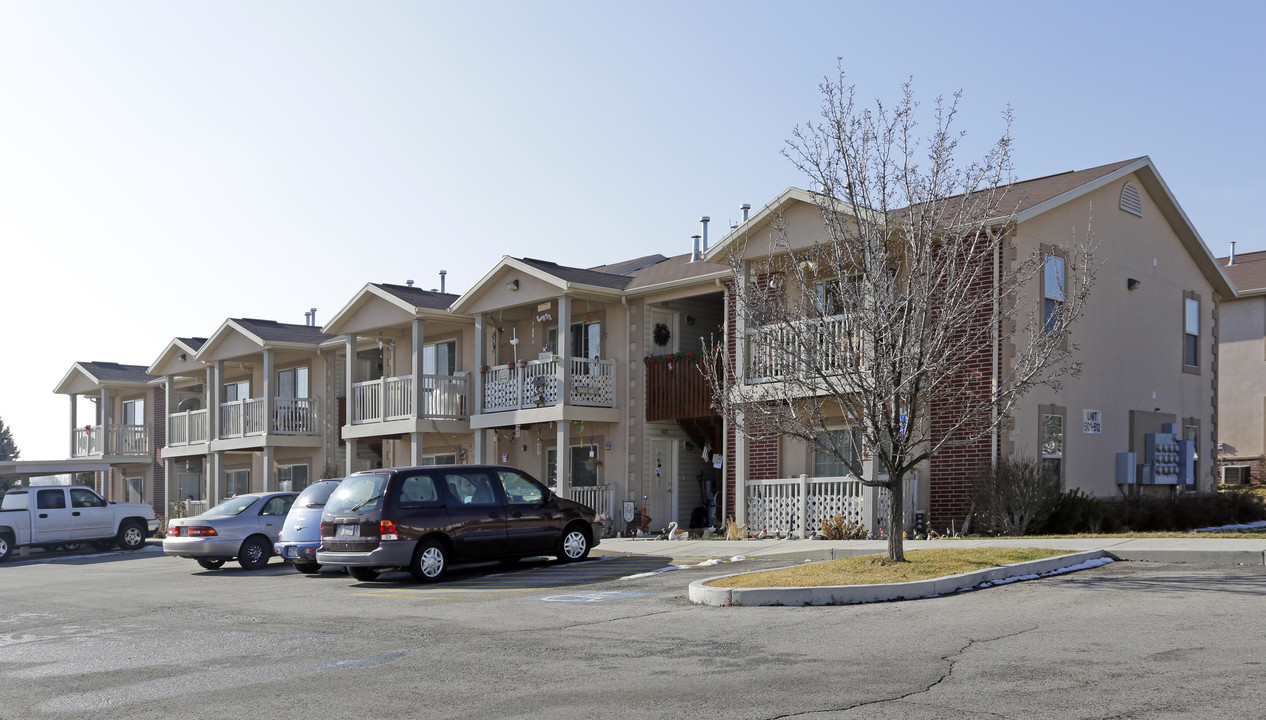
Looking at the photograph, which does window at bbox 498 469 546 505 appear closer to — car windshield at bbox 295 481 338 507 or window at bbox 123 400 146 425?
car windshield at bbox 295 481 338 507

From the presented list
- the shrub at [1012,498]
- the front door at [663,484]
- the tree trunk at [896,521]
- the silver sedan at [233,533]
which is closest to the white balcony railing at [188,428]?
the silver sedan at [233,533]

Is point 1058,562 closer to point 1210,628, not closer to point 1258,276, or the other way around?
point 1210,628

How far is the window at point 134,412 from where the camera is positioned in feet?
152

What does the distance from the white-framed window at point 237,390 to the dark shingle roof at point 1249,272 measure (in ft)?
99.1

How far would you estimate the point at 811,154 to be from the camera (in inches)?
578

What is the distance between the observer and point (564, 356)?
84.2 feet

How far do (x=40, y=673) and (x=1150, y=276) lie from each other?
21.1m

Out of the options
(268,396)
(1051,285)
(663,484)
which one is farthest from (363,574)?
(268,396)

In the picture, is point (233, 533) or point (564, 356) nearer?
point (233, 533)

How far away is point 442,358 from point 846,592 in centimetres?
2103

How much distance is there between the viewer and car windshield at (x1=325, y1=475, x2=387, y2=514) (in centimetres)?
1652

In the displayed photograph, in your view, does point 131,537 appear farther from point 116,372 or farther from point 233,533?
point 116,372

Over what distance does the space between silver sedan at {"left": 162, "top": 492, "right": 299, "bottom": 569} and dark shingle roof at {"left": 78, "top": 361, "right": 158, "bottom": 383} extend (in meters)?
24.5

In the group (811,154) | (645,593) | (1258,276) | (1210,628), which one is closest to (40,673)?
(645,593)
